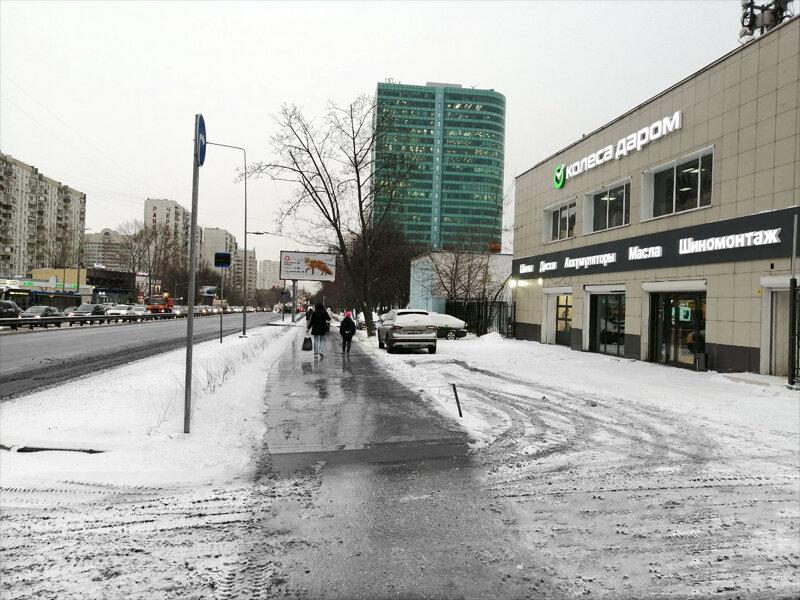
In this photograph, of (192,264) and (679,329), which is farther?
(679,329)

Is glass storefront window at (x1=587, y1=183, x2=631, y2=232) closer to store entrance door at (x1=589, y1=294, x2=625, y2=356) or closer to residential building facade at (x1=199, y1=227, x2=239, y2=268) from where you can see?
store entrance door at (x1=589, y1=294, x2=625, y2=356)

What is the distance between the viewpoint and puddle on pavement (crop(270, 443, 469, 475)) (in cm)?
554

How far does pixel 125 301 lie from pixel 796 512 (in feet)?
323

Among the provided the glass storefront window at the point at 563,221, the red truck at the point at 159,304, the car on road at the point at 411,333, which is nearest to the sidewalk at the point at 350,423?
the car on road at the point at 411,333

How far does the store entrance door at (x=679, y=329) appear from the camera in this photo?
48.7 feet

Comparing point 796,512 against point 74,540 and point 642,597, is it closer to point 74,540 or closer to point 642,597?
point 642,597

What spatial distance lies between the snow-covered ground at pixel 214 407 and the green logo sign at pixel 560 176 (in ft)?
33.3

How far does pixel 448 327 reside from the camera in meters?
29.3

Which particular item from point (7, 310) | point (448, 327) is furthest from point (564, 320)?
point (7, 310)

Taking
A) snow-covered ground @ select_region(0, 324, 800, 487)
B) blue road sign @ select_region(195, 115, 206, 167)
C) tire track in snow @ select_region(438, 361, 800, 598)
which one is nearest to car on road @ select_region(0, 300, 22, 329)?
snow-covered ground @ select_region(0, 324, 800, 487)

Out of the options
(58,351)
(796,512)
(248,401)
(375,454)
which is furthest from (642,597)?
(58,351)

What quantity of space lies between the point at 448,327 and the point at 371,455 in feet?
77.5

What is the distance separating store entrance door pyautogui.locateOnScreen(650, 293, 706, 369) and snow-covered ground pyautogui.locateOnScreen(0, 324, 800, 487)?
902 millimetres

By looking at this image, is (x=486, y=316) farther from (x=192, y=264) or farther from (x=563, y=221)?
(x=192, y=264)
